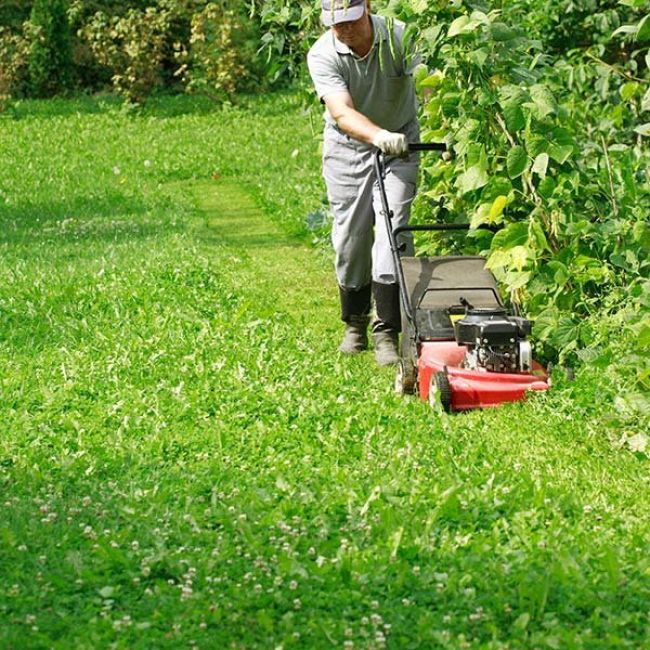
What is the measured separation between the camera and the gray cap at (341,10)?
21.2ft

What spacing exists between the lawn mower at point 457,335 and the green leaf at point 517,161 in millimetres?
321

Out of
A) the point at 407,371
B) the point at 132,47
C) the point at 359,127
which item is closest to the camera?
the point at 407,371

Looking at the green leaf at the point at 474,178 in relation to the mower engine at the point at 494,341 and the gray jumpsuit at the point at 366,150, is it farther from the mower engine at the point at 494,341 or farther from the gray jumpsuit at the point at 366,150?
the mower engine at the point at 494,341

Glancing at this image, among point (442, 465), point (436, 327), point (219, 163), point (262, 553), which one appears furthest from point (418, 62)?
point (219, 163)

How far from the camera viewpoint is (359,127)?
21.2ft

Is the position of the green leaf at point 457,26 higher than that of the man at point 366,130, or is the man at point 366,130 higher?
the green leaf at point 457,26

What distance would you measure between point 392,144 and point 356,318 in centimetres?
113

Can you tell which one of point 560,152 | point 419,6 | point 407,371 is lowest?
point 407,371

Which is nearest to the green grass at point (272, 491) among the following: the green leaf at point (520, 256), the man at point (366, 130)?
the man at point (366, 130)

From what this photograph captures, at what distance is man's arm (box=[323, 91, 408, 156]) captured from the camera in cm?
623

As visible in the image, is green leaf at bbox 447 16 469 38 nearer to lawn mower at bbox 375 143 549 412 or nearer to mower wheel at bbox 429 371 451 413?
lawn mower at bbox 375 143 549 412

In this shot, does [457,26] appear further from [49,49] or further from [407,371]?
[49,49]

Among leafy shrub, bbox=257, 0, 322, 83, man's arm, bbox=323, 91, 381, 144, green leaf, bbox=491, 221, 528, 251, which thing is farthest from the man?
leafy shrub, bbox=257, 0, 322, 83

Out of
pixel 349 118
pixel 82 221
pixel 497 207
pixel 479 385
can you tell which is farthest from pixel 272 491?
pixel 82 221
